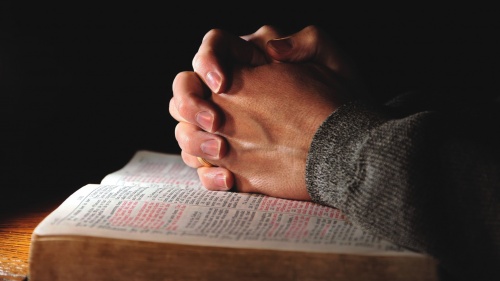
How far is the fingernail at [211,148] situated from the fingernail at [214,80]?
0.27 feet

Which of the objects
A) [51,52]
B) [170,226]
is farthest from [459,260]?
[51,52]

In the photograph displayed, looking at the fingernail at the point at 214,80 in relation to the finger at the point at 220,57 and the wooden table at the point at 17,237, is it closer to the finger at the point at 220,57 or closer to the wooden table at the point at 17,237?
the finger at the point at 220,57

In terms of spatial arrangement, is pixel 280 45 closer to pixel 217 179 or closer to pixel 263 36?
pixel 263 36

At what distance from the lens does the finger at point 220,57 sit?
32.3 inches

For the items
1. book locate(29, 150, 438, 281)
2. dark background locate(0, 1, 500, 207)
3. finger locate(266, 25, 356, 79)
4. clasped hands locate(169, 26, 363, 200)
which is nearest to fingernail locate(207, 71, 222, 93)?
clasped hands locate(169, 26, 363, 200)

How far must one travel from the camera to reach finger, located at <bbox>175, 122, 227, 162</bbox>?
844 millimetres

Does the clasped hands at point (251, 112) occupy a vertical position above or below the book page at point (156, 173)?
above

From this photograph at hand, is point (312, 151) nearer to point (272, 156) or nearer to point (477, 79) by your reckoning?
point (272, 156)

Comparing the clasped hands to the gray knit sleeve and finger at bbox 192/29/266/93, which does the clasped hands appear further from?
the gray knit sleeve

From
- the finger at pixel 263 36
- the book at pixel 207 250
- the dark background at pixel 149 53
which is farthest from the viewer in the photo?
the dark background at pixel 149 53

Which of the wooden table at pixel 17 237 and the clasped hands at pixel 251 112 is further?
the clasped hands at pixel 251 112

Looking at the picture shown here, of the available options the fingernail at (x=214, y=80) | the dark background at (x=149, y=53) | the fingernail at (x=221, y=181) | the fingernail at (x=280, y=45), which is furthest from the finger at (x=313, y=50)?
the dark background at (x=149, y=53)

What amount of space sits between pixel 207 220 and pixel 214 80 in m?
0.26

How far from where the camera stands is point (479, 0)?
141cm
